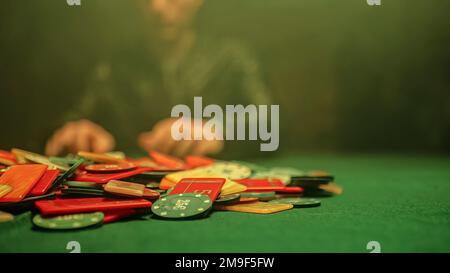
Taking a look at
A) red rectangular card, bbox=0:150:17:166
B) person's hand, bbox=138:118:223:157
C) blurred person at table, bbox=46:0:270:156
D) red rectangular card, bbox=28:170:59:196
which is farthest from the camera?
blurred person at table, bbox=46:0:270:156

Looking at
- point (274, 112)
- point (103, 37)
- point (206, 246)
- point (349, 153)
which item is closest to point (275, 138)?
point (274, 112)

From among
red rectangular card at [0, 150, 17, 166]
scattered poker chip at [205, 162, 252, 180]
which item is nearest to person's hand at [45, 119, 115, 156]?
red rectangular card at [0, 150, 17, 166]

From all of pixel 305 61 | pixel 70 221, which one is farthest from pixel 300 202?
pixel 305 61

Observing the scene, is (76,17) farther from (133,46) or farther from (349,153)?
(349,153)

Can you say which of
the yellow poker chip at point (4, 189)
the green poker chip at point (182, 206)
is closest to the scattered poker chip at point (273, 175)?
the green poker chip at point (182, 206)

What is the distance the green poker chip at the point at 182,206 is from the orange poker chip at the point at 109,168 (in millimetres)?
216

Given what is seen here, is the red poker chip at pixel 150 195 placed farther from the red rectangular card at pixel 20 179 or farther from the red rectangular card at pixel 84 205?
the red rectangular card at pixel 20 179

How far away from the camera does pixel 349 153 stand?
9.66 ft

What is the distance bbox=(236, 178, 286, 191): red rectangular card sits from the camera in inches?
48.8

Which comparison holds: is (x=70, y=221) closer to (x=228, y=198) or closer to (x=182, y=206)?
(x=182, y=206)

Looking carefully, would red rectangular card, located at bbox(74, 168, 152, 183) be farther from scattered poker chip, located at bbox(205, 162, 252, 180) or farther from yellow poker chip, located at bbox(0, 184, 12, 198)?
scattered poker chip, located at bbox(205, 162, 252, 180)

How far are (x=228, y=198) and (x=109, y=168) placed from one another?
1.22 ft

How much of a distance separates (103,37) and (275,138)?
4.67 ft

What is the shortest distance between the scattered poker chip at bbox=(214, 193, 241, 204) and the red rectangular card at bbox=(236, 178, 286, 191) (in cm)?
8
